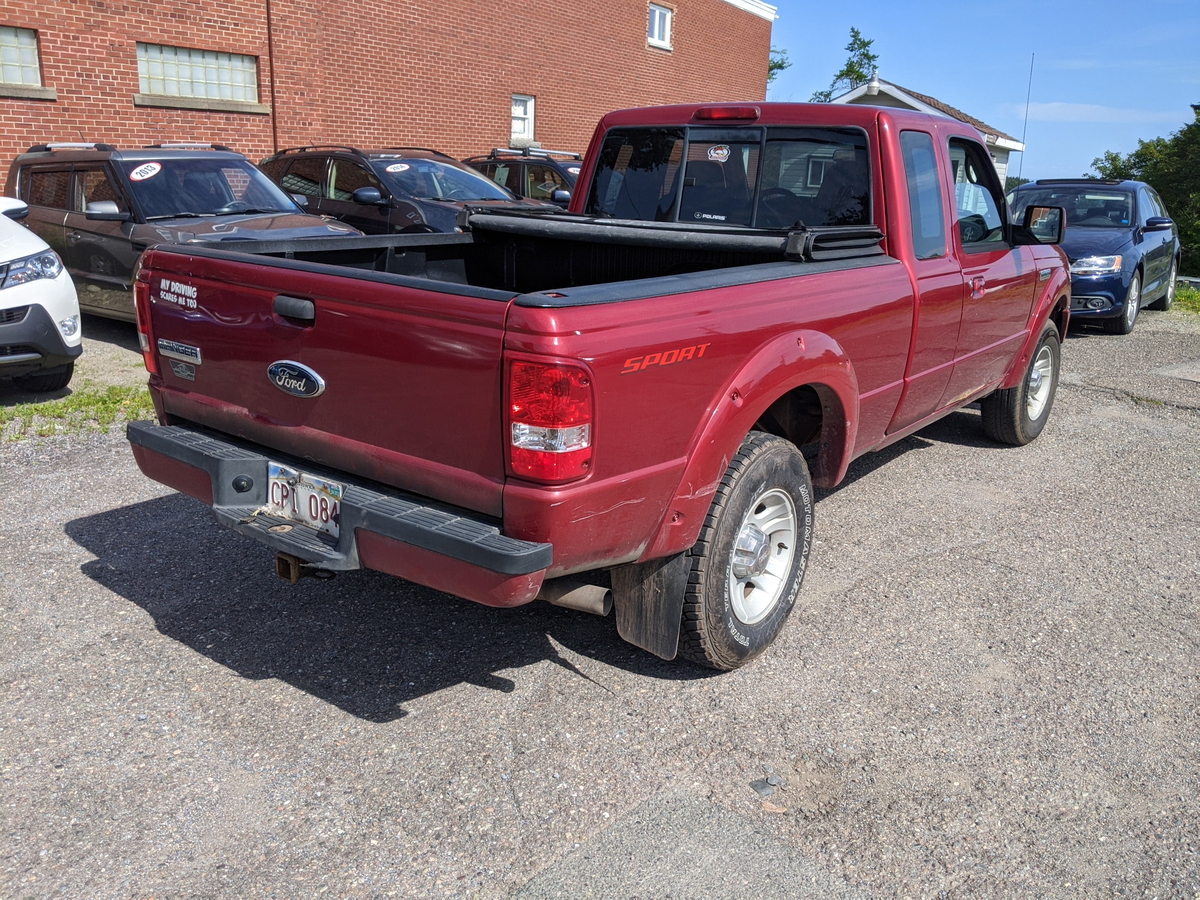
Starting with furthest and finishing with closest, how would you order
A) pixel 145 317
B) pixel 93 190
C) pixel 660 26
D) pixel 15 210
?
pixel 660 26 → pixel 93 190 → pixel 15 210 → pixel 145 317

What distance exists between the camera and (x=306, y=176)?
11.8 m

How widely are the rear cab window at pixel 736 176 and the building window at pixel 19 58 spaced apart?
11483mm

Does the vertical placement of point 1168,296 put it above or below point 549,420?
below

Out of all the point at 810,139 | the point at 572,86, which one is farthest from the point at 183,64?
the point at 810,139

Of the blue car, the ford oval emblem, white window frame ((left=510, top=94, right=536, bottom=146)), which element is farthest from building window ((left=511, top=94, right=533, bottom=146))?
the ford oval emblem

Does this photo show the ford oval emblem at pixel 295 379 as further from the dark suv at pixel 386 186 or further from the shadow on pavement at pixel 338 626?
the dark suv at pixel 386 186

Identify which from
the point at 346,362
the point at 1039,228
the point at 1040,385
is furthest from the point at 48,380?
the point at 1040,385

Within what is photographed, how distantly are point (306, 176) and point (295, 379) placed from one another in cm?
939

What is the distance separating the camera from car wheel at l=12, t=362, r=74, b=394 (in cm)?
720

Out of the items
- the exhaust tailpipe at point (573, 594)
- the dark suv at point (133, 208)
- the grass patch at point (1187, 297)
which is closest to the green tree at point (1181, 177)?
the grass patch at point (1187, 297)

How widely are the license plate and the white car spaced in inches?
167

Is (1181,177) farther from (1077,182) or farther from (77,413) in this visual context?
(77,413)

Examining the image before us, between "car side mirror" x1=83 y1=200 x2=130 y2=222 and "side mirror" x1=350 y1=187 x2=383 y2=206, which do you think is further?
"side mirror" x1=350 y1=187 x2=383 y2=206

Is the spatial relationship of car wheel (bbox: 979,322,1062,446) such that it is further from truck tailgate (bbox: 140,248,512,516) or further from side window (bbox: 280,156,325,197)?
side window (bbox: 280,156,325,197)
